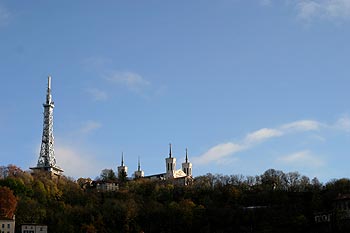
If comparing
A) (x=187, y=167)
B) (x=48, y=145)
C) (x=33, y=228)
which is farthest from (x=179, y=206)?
(x=187, y=167)

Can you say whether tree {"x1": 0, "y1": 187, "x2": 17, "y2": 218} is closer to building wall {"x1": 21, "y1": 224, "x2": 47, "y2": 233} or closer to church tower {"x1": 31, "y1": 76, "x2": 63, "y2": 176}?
building wall {"x1": 21, "y1": 224, "x2": 47, "y2": 233}

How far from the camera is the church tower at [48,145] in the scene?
117m

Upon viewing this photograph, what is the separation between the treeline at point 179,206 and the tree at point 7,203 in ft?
4.31

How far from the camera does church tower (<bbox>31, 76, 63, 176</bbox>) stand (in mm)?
116938

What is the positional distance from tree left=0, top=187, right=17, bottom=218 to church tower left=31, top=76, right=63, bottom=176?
36715 millimetres

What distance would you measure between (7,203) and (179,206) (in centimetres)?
2194

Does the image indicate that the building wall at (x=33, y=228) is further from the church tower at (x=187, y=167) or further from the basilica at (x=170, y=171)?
the church tower at (x=187, y=167)

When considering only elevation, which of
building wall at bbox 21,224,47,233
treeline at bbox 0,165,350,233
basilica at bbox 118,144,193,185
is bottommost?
building wall at bbox 21,224,47,233

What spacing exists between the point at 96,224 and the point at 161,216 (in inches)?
351

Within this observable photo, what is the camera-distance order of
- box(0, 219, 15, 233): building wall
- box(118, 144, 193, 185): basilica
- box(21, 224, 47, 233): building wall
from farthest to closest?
box(118, 144, 193, 185): basilica < box(21, 224, 47, 233): building wall < box(0, 219, 15, 233): building wall

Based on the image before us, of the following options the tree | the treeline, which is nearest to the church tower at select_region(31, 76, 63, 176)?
the treeline

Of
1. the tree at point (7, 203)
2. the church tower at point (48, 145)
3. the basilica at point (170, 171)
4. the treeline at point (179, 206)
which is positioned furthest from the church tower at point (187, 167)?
the tree at point (7, 203)

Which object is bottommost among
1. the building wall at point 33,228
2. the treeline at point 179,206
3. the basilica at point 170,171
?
the building wall at point 33,228

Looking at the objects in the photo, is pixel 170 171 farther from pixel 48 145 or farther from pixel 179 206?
pixel 179 206
